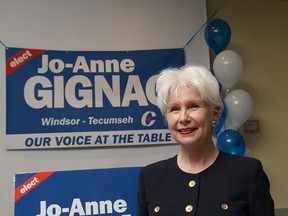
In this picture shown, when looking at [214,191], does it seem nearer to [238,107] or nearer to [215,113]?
[215,113]

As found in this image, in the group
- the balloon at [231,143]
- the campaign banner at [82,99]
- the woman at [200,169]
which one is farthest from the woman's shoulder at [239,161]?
the campaign banner at [82,99]

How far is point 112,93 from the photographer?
266 cm

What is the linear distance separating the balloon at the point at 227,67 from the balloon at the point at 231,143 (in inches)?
15.4

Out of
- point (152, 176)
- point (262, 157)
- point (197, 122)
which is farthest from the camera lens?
point (262, 157)

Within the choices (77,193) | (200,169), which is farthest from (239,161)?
(77,193)

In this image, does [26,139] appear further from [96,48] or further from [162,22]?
[162,22]

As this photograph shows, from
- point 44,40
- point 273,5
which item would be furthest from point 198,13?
point 44,40

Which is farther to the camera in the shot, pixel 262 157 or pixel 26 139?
pixel 262 157

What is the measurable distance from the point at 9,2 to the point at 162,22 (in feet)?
3.95

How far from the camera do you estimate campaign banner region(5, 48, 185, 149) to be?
2.54 meters

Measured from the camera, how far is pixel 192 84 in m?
1.14

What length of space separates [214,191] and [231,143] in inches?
49.6

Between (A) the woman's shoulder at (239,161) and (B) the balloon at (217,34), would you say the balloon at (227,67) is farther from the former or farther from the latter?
(A) the woman's shoulder at (239,161)

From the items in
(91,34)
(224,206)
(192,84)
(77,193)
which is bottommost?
(224,206)
